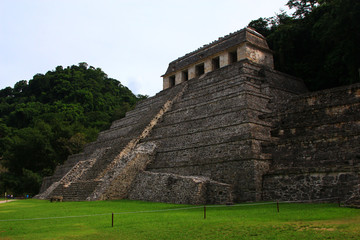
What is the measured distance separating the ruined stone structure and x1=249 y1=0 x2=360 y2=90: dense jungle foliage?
6.85ft

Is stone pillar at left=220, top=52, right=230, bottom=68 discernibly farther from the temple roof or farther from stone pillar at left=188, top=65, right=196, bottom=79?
stone pillar at left=188, top=65, right=196, bottom=79

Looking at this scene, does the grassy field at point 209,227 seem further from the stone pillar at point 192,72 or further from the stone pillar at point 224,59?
the stone pillar at point 192,72

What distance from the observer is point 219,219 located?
8.16 m

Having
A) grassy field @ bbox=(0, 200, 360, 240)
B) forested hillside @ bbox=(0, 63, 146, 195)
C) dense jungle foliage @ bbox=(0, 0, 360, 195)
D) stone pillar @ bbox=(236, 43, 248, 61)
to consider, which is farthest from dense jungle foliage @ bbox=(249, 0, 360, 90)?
forested hillside @ bbox=(0, 63, 146, 195)

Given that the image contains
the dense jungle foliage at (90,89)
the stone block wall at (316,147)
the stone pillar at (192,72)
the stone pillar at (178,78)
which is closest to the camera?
the stone block wall at (316,147)

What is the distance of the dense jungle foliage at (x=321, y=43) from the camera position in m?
18.0

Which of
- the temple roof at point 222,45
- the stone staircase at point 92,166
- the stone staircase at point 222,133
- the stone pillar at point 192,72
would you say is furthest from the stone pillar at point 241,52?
the stone staircase at point 92,166

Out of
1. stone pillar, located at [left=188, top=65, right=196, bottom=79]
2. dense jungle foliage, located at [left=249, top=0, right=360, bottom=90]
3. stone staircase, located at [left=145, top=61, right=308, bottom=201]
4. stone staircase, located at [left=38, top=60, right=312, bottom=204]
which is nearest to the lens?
stone staircase, located at [left=38, top=60, right=312, bottom=204]

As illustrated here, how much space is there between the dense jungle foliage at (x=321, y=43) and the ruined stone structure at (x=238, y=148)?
2.09 meters

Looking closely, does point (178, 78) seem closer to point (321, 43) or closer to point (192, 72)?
point (192, 72)

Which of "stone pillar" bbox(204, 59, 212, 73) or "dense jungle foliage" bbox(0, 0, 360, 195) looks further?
"stone pillar" bbox(204, 59, 212, 73)

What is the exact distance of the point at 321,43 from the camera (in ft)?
75.6

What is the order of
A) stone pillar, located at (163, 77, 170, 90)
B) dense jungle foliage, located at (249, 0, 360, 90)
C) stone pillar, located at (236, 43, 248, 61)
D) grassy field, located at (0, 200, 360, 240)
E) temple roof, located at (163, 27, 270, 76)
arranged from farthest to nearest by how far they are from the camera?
stone pillar, located at (163, 77, 170, 90) < temple roof, located at (163, 27, 270, 76) < stone pillar, located at (236, 43, 248, 61) < dense jungle foliage, located at (249, 0, 360, 90) < grassy field, located at (0, 200, 360, 240)

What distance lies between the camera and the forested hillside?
31.1 m
